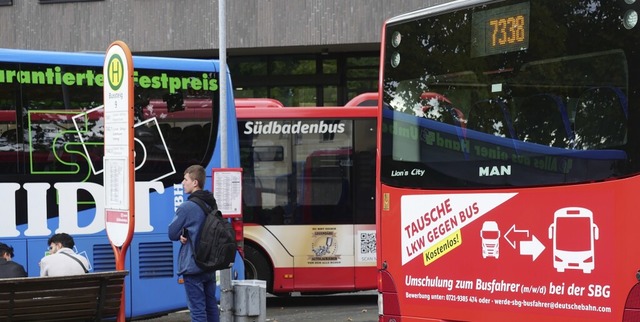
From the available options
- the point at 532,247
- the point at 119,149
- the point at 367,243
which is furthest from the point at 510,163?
the point at 367,243

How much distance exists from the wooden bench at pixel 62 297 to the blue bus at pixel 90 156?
287 centimetres

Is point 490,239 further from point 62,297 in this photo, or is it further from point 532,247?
point 62,297

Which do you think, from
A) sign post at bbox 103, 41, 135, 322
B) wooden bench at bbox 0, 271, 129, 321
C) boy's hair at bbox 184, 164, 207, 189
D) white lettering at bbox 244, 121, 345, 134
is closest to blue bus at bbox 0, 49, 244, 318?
boy's hair at bbox 184, 164, 207, 189

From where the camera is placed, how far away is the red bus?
6.90 m

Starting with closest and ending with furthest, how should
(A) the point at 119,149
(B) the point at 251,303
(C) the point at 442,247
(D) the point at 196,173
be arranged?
(A) the point at 119,149 → (C) the point at 442,247 → (D) the point at 196,173 → (B) the point at 251,303

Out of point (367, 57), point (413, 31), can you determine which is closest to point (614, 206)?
point (413, 31)

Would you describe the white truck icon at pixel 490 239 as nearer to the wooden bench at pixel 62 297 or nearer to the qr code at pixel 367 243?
the wooden bench at pixel 62 297

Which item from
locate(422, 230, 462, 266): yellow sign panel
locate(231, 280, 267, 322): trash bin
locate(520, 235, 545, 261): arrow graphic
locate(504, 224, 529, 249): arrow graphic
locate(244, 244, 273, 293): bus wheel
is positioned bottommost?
locate(244, 244, 273, 293): bus wheel

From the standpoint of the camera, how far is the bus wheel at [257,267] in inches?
599

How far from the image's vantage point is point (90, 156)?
11.5m

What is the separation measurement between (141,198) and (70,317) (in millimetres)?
3401

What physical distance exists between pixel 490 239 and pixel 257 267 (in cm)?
781

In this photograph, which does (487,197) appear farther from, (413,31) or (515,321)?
(413,31)

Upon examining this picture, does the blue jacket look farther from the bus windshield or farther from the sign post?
the bus windshield
